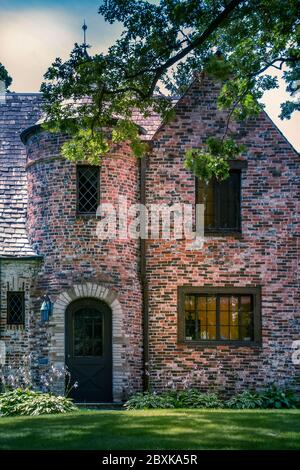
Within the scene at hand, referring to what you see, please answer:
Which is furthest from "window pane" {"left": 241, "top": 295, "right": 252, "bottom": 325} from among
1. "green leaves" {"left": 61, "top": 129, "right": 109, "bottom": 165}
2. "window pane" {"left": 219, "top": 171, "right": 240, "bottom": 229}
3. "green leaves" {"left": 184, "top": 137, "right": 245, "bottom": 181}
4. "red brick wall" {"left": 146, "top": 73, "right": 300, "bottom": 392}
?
"green leaves" {"left": 61, "top": 129, "right": 109, "bottom": 165}

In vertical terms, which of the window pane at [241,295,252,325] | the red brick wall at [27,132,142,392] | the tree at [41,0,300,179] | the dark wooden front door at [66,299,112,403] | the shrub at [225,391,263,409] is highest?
the tree at [41,0,300,179]

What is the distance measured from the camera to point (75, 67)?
17.7 meters

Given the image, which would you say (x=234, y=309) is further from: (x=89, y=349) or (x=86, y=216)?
(x=86, y=216)

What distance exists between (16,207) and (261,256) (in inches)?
253

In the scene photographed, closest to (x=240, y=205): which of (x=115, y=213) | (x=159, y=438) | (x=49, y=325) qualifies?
(x=115, y=213)

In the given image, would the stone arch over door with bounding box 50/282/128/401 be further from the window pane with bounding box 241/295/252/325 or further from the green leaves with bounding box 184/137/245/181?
the green leaves with bounding box 184/137/245/181

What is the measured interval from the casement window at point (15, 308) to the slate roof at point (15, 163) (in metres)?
0.97

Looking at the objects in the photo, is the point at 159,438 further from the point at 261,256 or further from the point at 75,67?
the point at 261,256

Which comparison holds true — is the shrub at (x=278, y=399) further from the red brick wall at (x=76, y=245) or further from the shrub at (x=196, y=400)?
the red brick wall at (x=76, y=245)

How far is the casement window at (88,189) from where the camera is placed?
842 inches

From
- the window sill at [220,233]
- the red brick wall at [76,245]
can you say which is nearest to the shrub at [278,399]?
the red brick wall at [76,245]

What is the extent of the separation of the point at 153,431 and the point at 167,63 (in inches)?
307

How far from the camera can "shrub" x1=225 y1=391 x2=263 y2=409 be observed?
20.1 meters

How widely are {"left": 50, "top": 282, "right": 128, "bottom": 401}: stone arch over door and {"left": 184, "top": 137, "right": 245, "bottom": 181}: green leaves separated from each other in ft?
13.0
